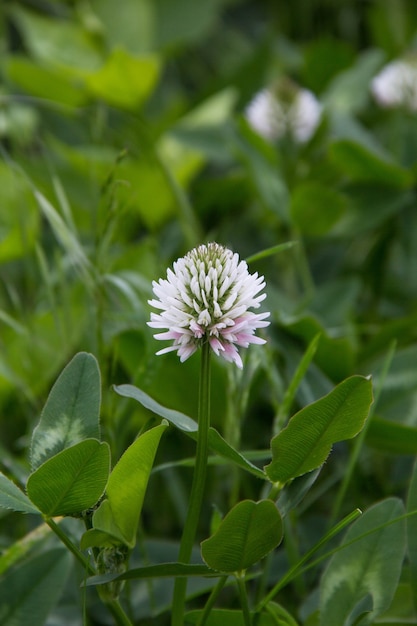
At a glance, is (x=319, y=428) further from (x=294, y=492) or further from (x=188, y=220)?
(x=188, y=220)

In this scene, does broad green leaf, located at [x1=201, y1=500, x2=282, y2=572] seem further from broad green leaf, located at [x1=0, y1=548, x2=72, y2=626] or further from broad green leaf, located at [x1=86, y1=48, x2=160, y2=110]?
broad green leaf, located at [x1=86, y1=48, x2=160, y2=110]

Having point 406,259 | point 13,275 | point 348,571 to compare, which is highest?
point 13,275

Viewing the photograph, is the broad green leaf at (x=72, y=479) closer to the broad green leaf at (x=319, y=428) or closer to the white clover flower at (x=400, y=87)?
the broad green leaf at (x=319, y=428)

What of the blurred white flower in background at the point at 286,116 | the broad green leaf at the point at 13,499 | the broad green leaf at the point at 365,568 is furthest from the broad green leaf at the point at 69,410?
the blurred white flower in background at the point at 286,116

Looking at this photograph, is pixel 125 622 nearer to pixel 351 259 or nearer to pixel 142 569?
pixel 142 569

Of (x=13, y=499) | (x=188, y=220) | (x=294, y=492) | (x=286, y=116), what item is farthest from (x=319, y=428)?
(x=286, y=116)

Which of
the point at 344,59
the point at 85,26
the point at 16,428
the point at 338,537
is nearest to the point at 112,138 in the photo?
the point at 85,26
